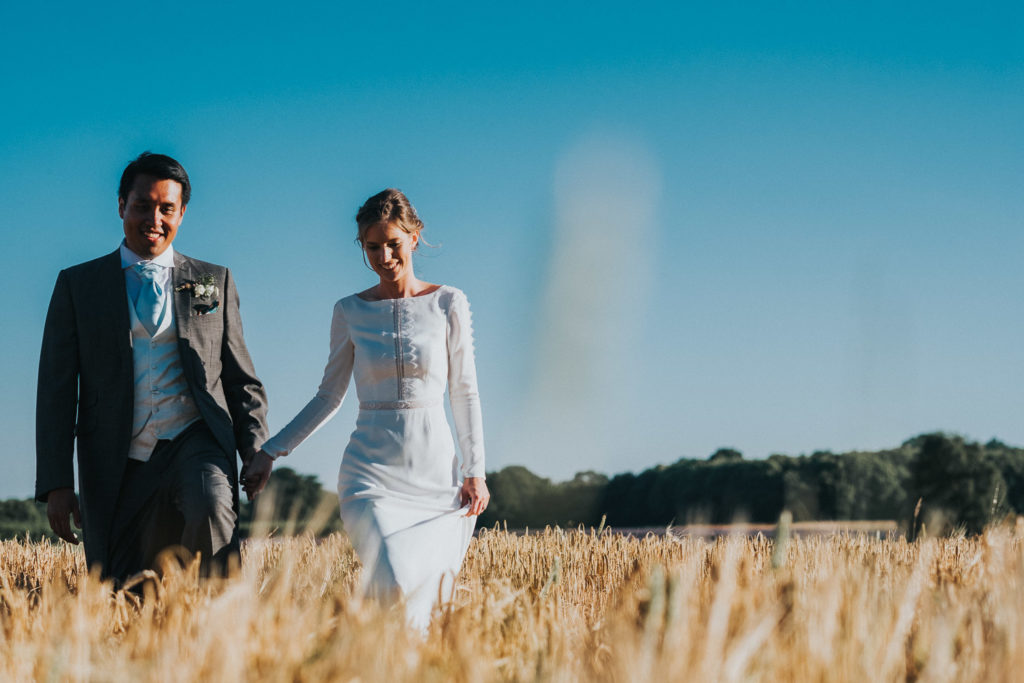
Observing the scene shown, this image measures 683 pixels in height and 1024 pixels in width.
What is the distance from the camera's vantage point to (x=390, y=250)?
5.82 meters

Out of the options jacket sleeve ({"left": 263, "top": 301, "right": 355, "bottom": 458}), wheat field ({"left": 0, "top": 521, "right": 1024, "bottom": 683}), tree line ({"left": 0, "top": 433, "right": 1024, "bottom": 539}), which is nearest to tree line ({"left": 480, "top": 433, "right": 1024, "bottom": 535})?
tree line ({"left": 0, "top": 433, "right": 1024, "bottom": 539})

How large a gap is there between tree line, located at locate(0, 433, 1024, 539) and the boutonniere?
22361 millimetres

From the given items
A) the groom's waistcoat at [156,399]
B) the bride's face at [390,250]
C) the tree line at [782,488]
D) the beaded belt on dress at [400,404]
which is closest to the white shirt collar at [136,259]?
the groom's waistcoat at [156,399]

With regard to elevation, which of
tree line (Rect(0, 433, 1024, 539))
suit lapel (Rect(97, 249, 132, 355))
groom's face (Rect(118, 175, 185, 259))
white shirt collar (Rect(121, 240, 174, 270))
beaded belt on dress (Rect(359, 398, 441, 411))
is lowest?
tree line (Rect(0, 433, 1024, 539))

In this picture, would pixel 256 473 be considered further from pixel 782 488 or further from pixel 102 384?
pixel 782 488

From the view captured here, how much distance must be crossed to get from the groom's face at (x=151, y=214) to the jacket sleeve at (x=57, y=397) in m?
0.52

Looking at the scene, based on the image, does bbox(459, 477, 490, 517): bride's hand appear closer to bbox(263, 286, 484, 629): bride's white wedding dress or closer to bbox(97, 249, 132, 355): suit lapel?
bbox(263, 286, 484, 629): bride's white wedding dress

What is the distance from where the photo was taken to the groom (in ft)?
18.3

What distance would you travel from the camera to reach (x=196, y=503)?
5.36 m

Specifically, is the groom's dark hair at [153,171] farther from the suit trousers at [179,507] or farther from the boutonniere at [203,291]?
the suit trousers at [179,507]

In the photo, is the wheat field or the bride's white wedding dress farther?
the bride's white wedding dress

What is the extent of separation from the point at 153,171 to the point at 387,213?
138 centimetres

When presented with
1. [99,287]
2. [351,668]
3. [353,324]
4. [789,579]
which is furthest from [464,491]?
[351,668]

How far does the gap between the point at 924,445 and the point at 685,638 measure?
45641mm
